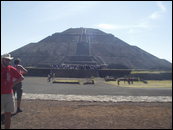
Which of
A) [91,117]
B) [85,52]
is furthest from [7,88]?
[85,52]

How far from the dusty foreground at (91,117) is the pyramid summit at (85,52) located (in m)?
59.6

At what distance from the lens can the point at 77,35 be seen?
10088cm

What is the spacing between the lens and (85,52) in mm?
85750

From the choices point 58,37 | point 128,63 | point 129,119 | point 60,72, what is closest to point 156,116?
point 129,119

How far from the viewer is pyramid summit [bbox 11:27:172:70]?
76125mm

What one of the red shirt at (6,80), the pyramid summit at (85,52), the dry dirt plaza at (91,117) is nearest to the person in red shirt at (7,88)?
the red shirt at (6,80)

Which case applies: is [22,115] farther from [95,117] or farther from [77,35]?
[77,35]

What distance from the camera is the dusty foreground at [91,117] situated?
681 centimetres

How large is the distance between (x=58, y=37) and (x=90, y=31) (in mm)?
12767

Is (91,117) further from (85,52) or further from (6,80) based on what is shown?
(85,52)

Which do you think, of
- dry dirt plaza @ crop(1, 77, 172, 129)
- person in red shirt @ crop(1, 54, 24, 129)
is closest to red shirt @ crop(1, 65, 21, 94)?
person in red shirt @ crop(1, 54, 24, 129)

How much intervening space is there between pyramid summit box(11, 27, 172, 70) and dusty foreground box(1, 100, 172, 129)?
5959 cm

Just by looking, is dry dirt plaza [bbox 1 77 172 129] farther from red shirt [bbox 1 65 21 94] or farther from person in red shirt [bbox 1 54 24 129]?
red shirt [bbox 1 65 21 94]

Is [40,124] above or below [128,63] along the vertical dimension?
above
